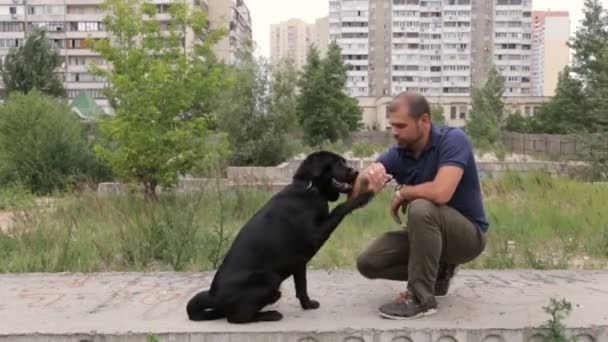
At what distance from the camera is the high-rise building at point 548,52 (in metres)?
127

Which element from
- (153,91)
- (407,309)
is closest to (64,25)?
(153,91)

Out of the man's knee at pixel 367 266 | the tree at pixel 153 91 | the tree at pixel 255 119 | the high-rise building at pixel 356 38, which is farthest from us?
the high-rise building at pixel 356 38

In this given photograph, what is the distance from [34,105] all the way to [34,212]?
11445 millimetres

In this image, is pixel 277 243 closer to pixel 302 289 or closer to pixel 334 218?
pixel 334 218

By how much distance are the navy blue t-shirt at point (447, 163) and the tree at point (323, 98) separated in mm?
33807

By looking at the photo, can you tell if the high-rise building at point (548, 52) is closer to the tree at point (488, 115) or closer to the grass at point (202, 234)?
the tree at point (488, 115)

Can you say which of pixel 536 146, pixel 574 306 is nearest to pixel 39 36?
pixel 536 146

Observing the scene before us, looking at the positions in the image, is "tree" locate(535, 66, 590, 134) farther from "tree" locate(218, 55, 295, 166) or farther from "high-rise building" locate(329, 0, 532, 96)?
"high-rise building" locate(329, 0, 532, 96)

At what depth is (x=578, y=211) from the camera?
357 inches

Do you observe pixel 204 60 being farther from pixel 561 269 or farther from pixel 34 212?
pixel 561 269

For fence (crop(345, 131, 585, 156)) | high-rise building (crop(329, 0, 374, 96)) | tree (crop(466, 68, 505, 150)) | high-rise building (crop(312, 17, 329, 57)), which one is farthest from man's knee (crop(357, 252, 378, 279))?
high-rise building (crop(312, 17, 329, 57))

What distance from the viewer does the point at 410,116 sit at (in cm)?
412

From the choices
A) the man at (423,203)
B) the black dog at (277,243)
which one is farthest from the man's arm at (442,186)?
the black dog at (277,243)

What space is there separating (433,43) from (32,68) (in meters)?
72.9
